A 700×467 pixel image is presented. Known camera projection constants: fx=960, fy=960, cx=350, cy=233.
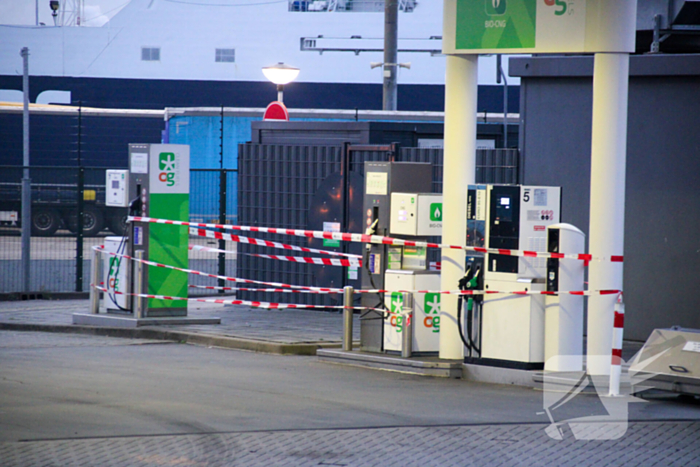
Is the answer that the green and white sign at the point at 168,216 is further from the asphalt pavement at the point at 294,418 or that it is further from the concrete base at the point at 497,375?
the concrete base at the point at 497,375

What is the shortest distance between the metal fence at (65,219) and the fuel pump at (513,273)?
10303 millimetres

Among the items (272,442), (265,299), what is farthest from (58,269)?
(272,442)

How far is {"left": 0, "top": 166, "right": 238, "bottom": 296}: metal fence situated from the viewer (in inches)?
778

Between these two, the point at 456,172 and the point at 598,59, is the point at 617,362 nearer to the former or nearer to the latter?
the point at 456,172

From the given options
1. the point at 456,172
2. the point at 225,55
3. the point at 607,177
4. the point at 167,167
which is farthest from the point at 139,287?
the point at 225,55

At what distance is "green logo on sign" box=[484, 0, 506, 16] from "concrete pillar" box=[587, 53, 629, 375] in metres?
1.00

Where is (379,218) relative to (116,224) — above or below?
above

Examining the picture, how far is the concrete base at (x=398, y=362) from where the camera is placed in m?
9.04

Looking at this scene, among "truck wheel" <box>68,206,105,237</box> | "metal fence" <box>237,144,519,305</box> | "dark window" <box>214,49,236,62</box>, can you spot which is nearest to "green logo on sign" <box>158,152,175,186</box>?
"metal fence" <box>237,144,519,305</box>

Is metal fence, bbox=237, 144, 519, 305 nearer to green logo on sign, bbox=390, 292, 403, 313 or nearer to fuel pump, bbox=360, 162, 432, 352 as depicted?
fuel pump, bbox=360, 162, 432, 352

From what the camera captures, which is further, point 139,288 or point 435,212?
point 139,288

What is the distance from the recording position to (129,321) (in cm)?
1206

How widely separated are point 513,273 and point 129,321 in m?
5.50

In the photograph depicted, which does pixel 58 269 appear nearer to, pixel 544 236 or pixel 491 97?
pixel 544 236
